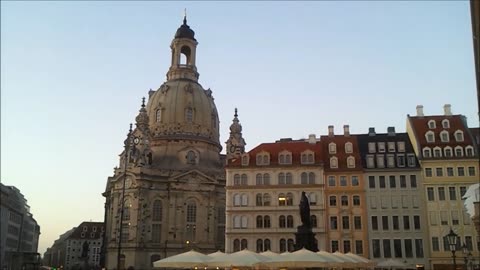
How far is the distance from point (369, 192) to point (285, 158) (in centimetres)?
1059

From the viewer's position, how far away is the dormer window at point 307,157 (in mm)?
64438

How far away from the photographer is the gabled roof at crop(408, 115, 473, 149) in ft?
206

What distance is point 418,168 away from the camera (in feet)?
203

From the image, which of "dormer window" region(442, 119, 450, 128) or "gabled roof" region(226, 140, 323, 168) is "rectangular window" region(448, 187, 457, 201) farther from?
"gabled roof" region(226, 140, 323, 168)

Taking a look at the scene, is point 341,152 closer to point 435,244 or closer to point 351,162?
point 351,162

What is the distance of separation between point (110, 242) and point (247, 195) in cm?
3832

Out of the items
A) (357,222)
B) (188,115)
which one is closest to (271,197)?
(357,222)

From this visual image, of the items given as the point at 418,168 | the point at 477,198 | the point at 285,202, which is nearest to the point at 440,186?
the point at 418,168

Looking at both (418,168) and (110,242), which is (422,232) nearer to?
(418,168)

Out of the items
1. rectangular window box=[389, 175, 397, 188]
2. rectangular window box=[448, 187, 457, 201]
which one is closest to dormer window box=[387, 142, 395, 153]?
rectangular window box=[389, 175, 397, 188]

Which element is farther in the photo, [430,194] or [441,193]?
[430,194]

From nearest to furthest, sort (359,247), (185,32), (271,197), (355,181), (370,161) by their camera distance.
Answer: (359,247)
(355,181)
(370,161)
(271,197)
(185,32)

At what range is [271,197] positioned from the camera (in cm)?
6425

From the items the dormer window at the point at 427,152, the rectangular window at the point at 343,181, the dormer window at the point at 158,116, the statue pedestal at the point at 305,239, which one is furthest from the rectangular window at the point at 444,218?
the dormer window at the point at 158,116
